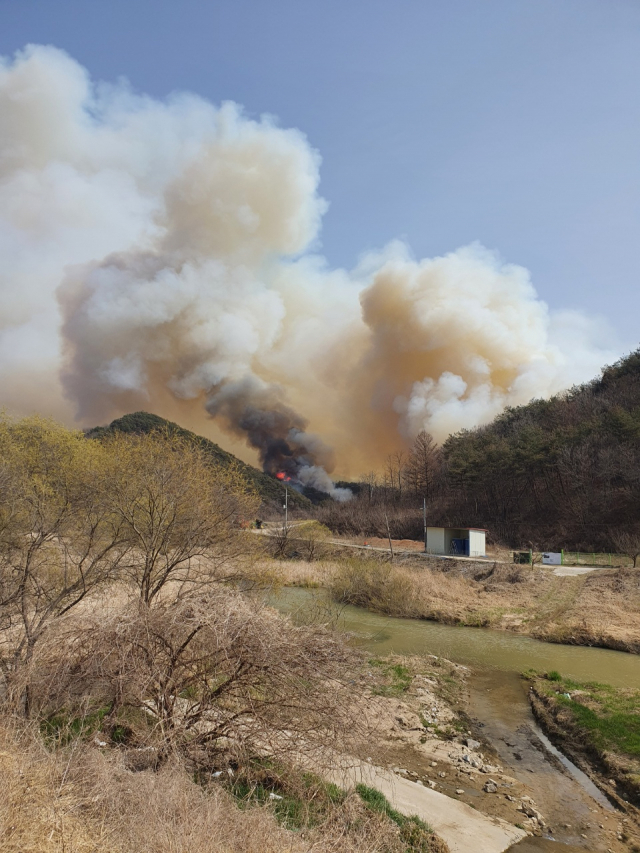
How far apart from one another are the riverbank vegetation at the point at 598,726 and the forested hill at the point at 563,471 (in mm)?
35915

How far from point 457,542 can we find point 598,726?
3885 centimetres

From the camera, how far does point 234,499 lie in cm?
2378

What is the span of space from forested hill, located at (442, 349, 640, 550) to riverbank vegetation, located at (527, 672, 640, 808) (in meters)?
35.9

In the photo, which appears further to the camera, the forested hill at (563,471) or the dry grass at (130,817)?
the forested hill at (563,471)

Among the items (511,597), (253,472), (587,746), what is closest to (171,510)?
(587,746)

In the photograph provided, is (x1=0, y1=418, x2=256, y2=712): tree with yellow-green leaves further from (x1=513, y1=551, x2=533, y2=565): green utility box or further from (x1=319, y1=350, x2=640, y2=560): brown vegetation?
(x1=319, y1=350, x2=640, y2=560): brown vegetation

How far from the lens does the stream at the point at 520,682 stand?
1074cm

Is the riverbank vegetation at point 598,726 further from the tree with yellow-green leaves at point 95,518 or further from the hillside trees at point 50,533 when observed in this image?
the hillside trees at point 50,533

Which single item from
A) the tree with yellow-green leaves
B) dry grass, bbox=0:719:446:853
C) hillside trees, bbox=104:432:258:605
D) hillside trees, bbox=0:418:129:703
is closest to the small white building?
the tree with yellow-green leaves

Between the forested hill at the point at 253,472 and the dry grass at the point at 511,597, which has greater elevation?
the forested hill at the point at 253,472

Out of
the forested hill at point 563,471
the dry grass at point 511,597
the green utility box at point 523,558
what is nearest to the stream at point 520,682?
the dry grass at point 511,597

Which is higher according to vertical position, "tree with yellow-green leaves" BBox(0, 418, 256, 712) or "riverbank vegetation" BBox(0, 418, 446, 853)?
"tree with yellow-green leaves" BBox(0, 418, 256, 712)

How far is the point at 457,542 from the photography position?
174 feet

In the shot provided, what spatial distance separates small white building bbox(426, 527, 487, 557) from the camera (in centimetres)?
5192
